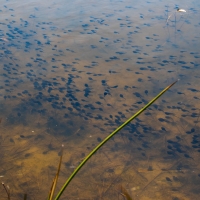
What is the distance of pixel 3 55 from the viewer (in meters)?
6.07

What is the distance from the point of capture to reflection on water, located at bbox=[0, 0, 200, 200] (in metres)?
3.45

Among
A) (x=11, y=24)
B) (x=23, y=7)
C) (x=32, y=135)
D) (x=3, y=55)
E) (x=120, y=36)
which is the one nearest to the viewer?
(x=32, y=135)

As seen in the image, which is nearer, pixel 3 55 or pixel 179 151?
pixel 179 151

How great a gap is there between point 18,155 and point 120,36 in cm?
343

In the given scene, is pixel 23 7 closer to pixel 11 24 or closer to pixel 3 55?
pixel 11 24

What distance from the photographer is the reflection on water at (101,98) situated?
3.45 meters

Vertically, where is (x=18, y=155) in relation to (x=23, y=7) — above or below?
below

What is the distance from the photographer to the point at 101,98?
4715 mm

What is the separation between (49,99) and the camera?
4797 millimetres

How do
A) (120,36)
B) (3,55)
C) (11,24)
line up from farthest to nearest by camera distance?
(11,24) < (120,36) < (3,55)

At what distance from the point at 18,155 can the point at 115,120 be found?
1.21 metres

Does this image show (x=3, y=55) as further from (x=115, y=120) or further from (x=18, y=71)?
(x=115, y=120)

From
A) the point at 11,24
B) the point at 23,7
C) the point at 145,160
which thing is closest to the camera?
the point at 145,160

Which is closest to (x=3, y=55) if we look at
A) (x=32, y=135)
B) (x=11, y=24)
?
(x=11, y=24)
